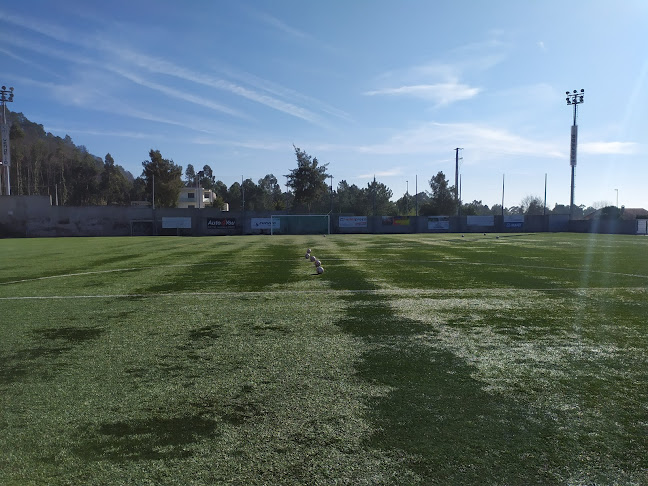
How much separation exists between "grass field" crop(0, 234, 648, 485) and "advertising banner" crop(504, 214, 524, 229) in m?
40.7

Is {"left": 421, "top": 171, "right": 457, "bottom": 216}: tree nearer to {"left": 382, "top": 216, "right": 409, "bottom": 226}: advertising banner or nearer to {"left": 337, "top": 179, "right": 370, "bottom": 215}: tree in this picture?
{"left": 337, "top": 179, "right": 370, "bottom": 215}: tree

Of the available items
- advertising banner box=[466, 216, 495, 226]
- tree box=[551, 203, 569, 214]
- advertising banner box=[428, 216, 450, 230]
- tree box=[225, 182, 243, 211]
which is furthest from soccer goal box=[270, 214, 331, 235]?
tree box=[551, 203, 569, 214]

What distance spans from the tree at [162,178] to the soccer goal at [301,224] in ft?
109

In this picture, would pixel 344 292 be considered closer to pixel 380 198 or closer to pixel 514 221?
pixel 514 221

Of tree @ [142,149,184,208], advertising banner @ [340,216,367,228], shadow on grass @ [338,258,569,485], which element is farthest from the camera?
tree @ [142,149,184,208]

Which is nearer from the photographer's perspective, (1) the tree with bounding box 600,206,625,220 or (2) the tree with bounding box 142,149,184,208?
(1) the tree with bounding box 600,206,625,220

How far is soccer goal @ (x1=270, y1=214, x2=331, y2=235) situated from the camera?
4144 cm

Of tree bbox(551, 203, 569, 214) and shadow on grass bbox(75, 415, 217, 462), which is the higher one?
tree bbox(551, 203, 569, 214)

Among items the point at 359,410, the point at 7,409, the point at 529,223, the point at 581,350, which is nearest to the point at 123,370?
the point at 7,409

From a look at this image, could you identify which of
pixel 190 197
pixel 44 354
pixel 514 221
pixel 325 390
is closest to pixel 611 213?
pixel 514 221

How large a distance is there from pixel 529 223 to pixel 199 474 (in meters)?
49.3

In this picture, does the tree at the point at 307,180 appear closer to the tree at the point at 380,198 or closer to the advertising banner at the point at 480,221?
the tree at the point at 380,198

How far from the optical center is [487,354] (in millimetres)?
4262

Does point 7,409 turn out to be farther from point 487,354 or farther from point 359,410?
point 487,354
